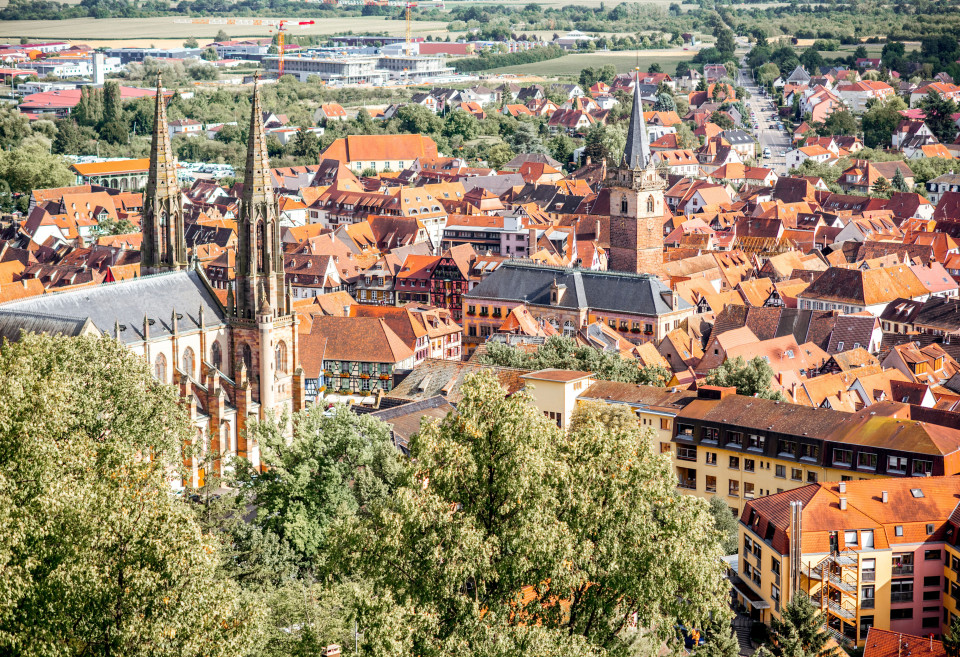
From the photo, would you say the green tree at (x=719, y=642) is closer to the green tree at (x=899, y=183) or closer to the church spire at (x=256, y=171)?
the church spire at (x=256, y=171)

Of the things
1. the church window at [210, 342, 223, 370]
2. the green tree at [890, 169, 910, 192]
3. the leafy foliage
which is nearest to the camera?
the church window at [210, 342, 223, 370]

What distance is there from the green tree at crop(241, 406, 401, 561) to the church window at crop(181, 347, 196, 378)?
45.1 ft

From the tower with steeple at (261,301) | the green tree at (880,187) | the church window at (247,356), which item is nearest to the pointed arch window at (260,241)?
the tower with steeple at (261,301)

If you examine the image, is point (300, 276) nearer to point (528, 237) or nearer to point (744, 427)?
point (528, 237)

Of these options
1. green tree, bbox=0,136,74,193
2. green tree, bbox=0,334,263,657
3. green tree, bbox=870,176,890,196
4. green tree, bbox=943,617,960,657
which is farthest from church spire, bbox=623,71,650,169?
green tree, bbox=0,334,263,657

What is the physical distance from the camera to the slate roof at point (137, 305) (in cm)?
6291

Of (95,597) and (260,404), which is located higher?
(95,597)

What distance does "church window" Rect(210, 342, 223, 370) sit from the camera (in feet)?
223

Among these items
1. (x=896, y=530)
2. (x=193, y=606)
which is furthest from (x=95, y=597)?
(x=896, y=530)

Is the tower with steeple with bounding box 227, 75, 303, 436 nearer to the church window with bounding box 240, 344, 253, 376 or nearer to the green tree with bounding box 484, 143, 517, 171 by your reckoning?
the church window with bounding box 240, 344, 253, 376

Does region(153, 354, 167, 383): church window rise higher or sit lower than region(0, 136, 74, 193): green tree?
higher

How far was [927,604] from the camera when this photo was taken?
2062 inches

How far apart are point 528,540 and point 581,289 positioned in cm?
6869

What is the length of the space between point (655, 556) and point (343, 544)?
7.37 m
